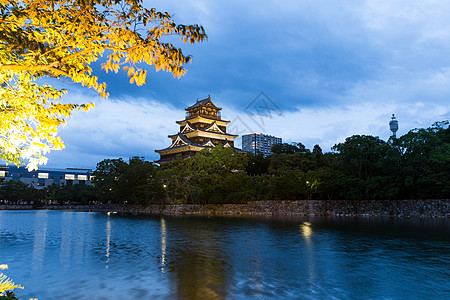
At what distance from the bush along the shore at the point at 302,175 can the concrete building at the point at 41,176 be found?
46.5m

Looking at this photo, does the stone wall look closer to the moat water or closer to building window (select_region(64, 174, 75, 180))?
the moat water

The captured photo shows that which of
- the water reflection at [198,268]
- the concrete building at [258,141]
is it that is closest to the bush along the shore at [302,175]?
the water reflection at [198,268]

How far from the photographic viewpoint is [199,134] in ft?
191

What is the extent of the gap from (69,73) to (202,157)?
37.6m

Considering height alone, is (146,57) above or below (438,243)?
above

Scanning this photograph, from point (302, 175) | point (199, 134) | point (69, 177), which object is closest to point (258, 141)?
point (69, 177)

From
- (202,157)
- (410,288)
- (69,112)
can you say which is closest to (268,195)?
(202,157)

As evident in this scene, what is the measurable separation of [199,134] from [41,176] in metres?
60.3

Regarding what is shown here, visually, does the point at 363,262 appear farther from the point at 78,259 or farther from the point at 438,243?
the point at 78,259

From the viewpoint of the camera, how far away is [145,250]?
12.6 metres

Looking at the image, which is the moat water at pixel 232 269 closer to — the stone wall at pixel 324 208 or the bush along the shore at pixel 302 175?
the bush along the shore at pixel 302 175

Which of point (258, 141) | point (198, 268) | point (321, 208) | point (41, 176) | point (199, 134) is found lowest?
point (198, 268)

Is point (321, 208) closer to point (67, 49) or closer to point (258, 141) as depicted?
point (67, 49)

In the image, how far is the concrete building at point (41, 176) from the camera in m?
88.9
